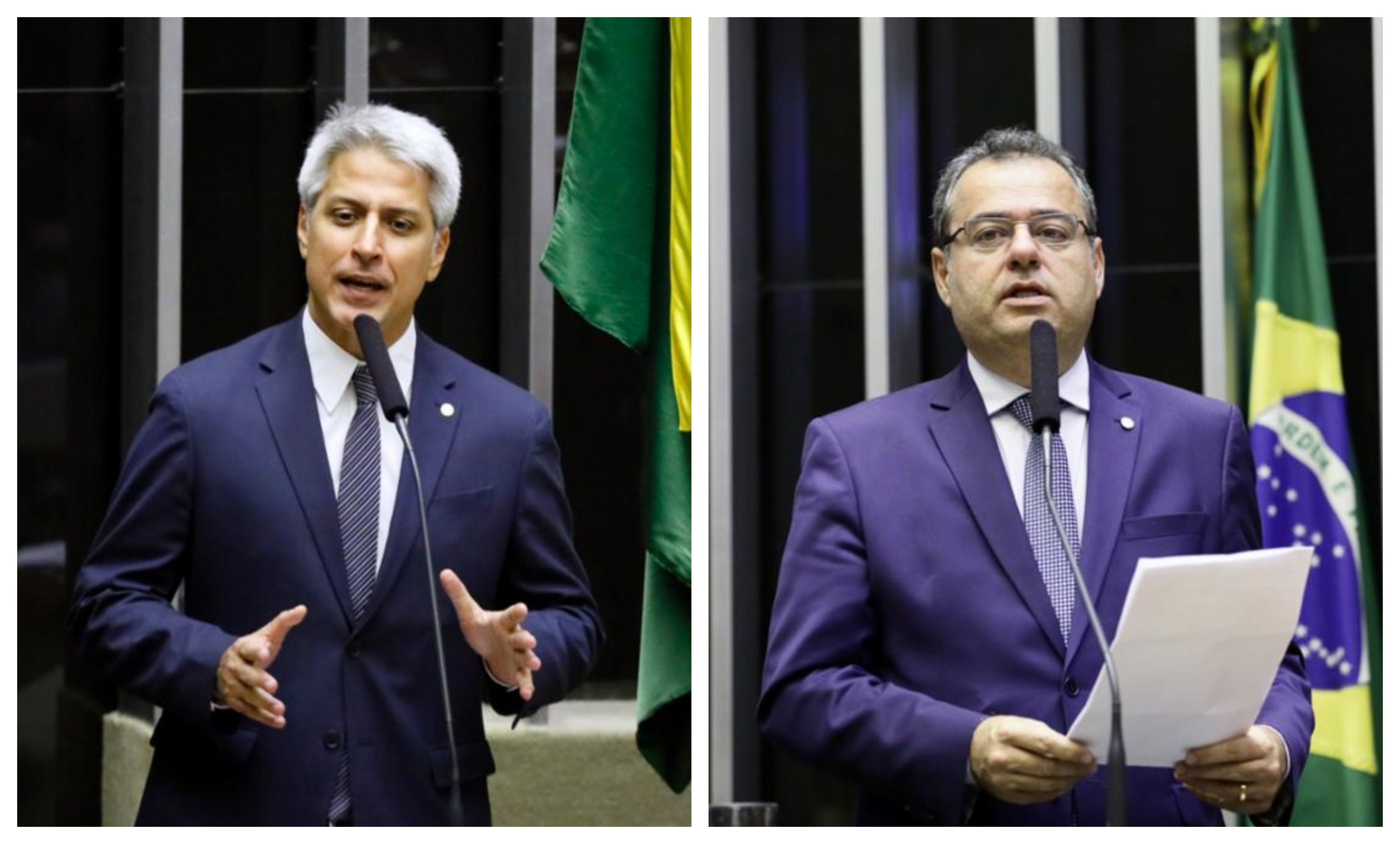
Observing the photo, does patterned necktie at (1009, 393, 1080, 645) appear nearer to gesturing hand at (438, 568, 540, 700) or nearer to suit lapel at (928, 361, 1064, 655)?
suit lapel at (928, 361, 1064, 655)

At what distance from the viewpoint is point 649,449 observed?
12.5ft

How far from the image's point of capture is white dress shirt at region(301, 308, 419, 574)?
331 centimetres

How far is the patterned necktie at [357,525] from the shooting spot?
328cm

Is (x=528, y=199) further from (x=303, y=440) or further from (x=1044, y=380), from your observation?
(x=1044, y=380)

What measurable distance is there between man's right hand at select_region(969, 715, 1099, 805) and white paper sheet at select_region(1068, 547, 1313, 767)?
4 cm

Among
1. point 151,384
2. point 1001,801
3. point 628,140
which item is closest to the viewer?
point 1001,801

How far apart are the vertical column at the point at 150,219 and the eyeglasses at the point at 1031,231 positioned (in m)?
1.46

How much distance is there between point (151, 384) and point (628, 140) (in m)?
1.00

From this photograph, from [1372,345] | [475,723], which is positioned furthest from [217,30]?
[1372,345]

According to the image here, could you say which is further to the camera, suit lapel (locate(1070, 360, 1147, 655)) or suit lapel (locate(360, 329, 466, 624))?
suit lapel (locate(360, 329, 466, 624))

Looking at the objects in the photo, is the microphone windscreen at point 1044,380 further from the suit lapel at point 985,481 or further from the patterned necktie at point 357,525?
the patterned necktie at point 357,525

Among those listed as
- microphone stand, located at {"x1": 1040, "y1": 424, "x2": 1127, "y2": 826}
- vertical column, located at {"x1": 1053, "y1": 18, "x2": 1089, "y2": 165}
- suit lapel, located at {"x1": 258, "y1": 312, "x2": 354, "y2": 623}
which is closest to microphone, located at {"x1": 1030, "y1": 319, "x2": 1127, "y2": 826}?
microphone stand, located at {"x1": 1040, "y1": 424, "x2": 1127, "y2": 826}

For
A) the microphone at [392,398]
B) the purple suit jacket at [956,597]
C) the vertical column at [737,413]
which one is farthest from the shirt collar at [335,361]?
the vertical column at [737,413]
